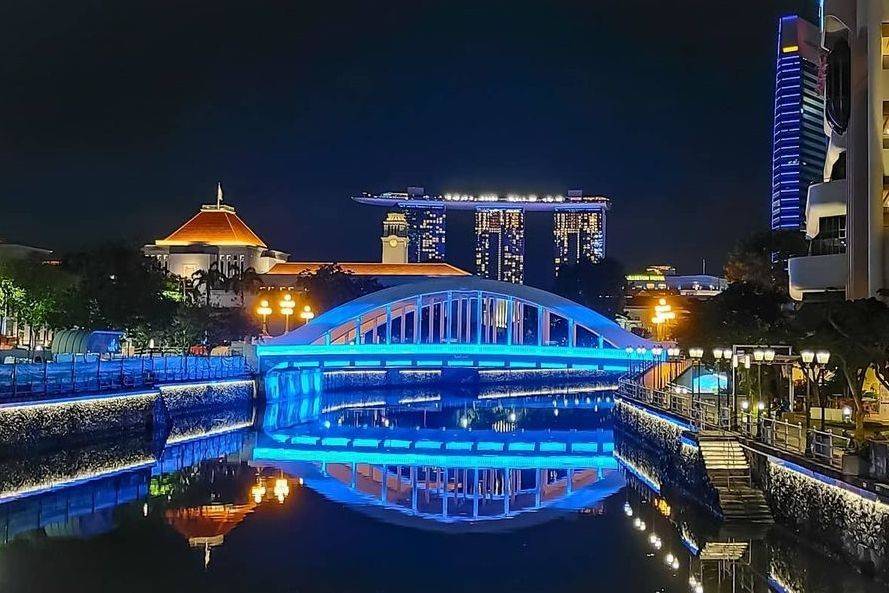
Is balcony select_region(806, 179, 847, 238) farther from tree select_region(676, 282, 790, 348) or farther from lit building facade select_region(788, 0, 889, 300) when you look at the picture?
tree select_region(676, 282, 790, 348)

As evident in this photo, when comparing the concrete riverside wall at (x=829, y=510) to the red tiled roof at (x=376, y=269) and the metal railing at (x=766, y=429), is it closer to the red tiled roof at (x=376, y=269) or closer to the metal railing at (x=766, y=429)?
the metal railing at (x=766, y=429)

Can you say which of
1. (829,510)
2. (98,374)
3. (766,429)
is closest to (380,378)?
(98,374)

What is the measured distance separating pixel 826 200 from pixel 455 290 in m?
38.7

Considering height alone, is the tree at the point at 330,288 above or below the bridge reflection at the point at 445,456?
above

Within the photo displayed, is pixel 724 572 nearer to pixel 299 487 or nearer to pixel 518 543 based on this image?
pixel 518 543

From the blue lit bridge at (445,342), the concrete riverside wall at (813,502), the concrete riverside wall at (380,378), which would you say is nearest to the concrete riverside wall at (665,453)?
the concrete riverside wall at (813,502)

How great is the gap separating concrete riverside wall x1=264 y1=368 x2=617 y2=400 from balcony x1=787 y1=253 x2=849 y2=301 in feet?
106

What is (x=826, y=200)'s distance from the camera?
38.0 meters

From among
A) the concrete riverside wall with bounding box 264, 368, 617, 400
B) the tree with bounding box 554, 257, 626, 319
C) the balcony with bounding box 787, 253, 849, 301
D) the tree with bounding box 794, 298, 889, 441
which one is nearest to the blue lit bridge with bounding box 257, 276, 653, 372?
the concrete riverside wall with bounding box 264, 368, 617, 400

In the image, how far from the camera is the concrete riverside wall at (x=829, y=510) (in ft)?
59.6

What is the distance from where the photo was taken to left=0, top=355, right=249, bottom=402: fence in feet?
109

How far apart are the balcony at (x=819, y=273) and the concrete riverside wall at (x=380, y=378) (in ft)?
Result: 106

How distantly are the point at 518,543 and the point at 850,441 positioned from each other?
812 cm

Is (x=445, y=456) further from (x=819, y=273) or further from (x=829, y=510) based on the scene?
(x=829, y=510)
